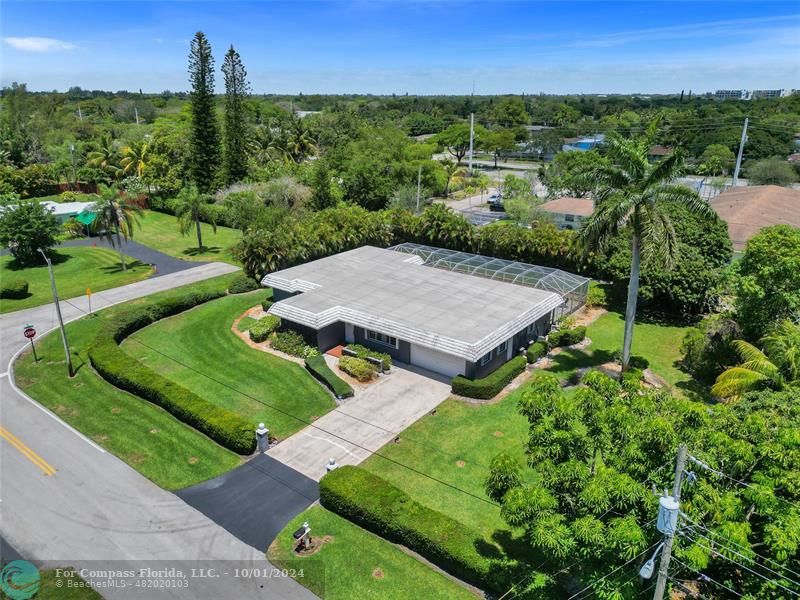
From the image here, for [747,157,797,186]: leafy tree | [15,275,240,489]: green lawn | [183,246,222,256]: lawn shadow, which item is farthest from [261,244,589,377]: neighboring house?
[747,157,797,186]: leafy tree

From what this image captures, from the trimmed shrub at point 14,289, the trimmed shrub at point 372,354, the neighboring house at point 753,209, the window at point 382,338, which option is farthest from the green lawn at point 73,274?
the neighboring house at point 753,209

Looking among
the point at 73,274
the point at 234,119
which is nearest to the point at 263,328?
the point at 73,274

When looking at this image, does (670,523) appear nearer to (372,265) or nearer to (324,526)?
(324,526)

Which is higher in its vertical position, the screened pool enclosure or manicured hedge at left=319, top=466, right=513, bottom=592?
the screened pool enclosure

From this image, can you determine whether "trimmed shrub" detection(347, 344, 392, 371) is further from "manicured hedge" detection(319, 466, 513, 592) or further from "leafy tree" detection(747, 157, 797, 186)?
"leafy tree" detection(747, 157, 797, 186)

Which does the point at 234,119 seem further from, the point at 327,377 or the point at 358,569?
the point at 358,569

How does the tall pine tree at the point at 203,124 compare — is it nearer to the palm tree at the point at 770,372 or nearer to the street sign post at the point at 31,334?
the street sign post at the point at 31,334
